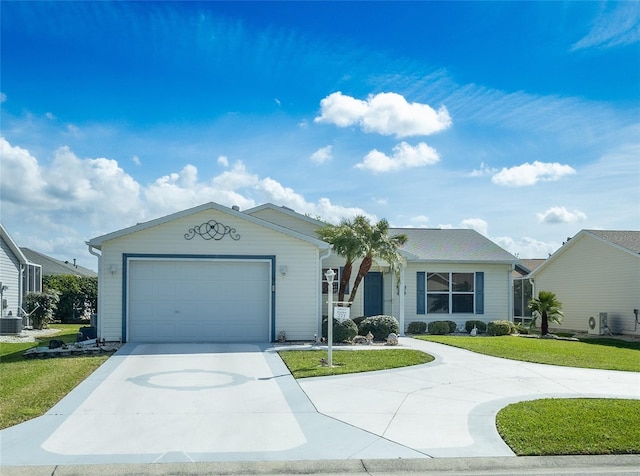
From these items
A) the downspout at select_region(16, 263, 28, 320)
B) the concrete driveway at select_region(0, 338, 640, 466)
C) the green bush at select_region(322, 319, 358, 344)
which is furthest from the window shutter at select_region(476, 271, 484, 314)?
the downspout at select_region(16, 263, 28, 320)

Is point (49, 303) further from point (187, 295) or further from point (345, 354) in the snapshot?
point (345, 354)

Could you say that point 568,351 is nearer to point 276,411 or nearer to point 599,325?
point 599,325

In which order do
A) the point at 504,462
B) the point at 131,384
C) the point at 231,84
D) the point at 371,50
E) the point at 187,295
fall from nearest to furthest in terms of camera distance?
the point at 504,462 → the point at 131,384 → the point at 371,50 → the point at 231,84 → the point at 187,295

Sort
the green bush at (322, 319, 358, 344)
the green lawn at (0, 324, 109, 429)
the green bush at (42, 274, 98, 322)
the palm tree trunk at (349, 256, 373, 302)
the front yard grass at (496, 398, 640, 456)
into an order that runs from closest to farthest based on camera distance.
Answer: the front yard grass at (496, 398, 640, 456) < the green lawn at (0, 324, 109, 429) < the green bush at (322, 319, 358, 344) < the palm tree trunk at (349, 256, 373, 302) < the green bush at (42, 274, 98, 322)

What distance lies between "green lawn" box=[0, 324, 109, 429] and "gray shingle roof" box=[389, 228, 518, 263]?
41.9 ft

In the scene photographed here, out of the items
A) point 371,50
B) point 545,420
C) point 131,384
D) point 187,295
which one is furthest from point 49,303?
point 545,420

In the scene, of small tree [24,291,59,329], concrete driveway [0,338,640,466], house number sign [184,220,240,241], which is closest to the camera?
concrete driveway [0,338,640,466]

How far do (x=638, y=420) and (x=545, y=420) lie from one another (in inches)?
52.0

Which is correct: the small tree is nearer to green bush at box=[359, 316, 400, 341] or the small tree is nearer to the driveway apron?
green bush at box=[359, 316, 400, 341]

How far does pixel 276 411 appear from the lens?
8570 mm

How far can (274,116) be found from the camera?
16.4 metres

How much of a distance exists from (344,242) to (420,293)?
5.48m

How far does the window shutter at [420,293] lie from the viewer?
2264cm

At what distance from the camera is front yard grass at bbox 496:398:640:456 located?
694cm
